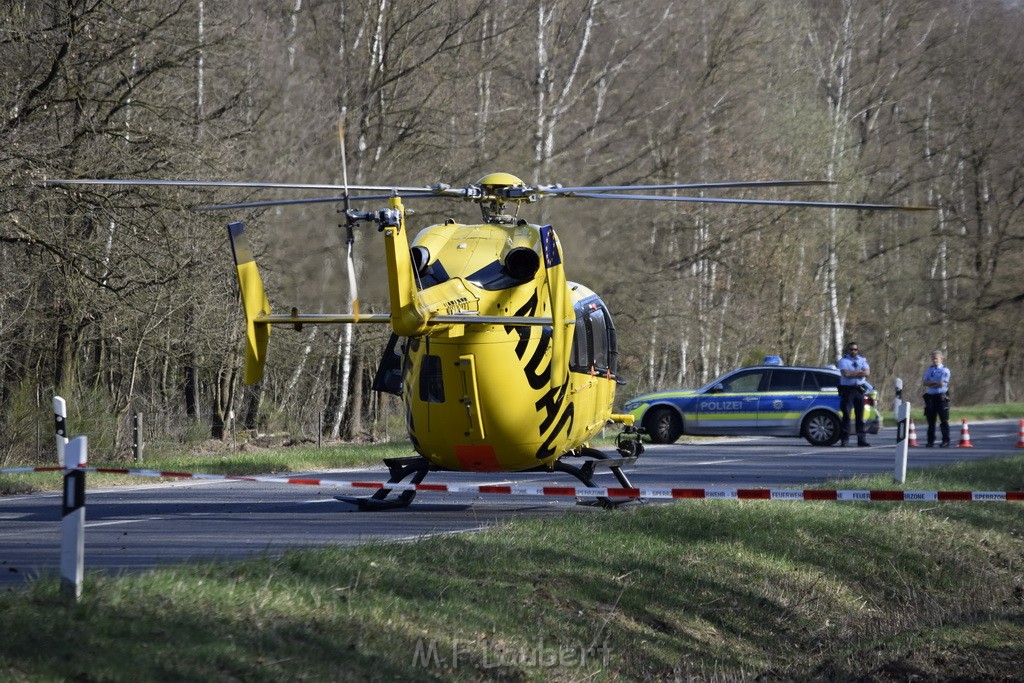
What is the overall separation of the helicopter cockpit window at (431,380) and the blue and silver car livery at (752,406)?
617 inches

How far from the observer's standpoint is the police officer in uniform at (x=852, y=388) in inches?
966

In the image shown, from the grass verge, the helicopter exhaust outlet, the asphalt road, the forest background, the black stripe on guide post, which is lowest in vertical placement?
the grass verge

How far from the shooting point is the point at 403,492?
13.5 meters

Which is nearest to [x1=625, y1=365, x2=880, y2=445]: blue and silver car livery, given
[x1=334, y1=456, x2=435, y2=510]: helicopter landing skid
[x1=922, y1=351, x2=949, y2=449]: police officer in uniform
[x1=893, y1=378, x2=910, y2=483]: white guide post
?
[x1=922, y1=351, x2=949, y2=449]: police officer in uniform

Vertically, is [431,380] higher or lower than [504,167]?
lower

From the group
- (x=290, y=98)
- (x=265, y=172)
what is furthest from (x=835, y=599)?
(x=290, y=98)

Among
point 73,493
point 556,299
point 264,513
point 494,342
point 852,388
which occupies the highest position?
point 556,299

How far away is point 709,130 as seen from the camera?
37969mm

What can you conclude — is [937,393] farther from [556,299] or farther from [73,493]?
[73,493]

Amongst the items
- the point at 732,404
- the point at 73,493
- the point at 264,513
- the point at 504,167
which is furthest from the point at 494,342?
the point at 504,167

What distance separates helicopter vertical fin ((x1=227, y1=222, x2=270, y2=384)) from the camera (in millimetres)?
10414

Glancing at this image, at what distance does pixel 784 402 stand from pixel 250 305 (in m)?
18.5

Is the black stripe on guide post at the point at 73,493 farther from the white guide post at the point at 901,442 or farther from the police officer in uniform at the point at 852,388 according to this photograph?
the police officer in uniform at the point at 852,388

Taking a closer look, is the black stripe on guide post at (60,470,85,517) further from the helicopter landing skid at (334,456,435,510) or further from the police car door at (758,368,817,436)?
the police car door at (758,368,817,436)
